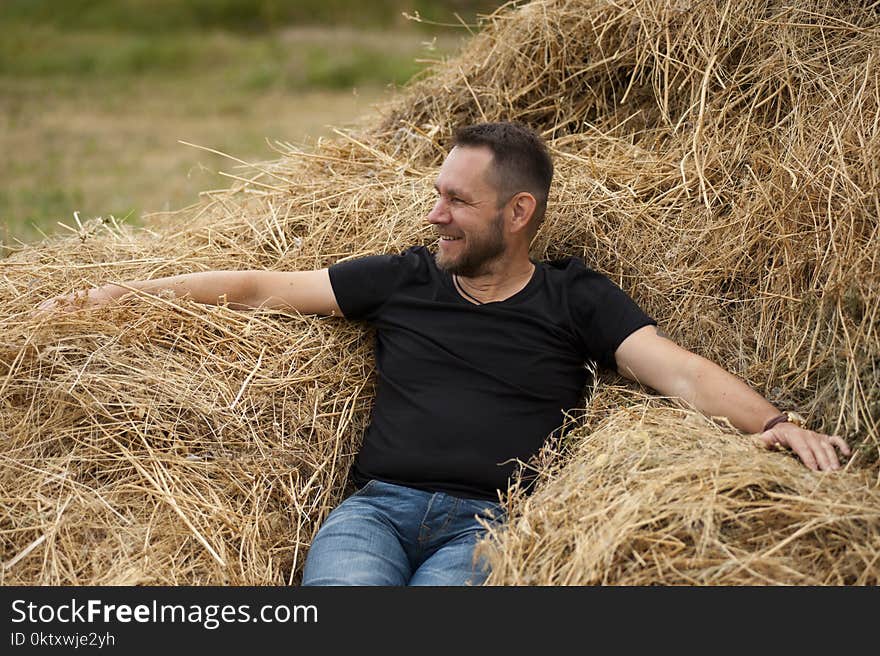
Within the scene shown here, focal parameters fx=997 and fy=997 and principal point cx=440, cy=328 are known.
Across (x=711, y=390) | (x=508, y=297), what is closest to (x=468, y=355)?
(x=508, y=297)

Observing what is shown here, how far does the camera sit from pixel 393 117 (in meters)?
5.41

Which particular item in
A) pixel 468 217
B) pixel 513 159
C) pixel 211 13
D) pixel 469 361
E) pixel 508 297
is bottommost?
pixel 211 13

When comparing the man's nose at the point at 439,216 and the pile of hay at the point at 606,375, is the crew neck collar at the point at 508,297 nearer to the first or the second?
the man's nose at the point at 439,216

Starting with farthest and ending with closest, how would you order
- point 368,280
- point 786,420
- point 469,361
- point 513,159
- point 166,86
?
point 166,86 < point 368,280 < point 513,159 < point 469,361 < point 786,420

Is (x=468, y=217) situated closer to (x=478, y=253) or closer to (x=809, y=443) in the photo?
(x=478, y=253)

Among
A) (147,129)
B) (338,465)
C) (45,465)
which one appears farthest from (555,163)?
(147,129)

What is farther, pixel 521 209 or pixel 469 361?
pixel 521 209

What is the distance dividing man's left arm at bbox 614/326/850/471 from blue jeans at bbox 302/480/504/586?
0.72 m

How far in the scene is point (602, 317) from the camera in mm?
3625

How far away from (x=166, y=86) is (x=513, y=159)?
14.4 m

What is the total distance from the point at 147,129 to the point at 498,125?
10.7 m

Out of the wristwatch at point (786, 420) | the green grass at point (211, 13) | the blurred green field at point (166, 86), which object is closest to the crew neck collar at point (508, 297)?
the wristwatch at point (786, 420)

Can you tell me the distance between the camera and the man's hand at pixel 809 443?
3.05 metres
